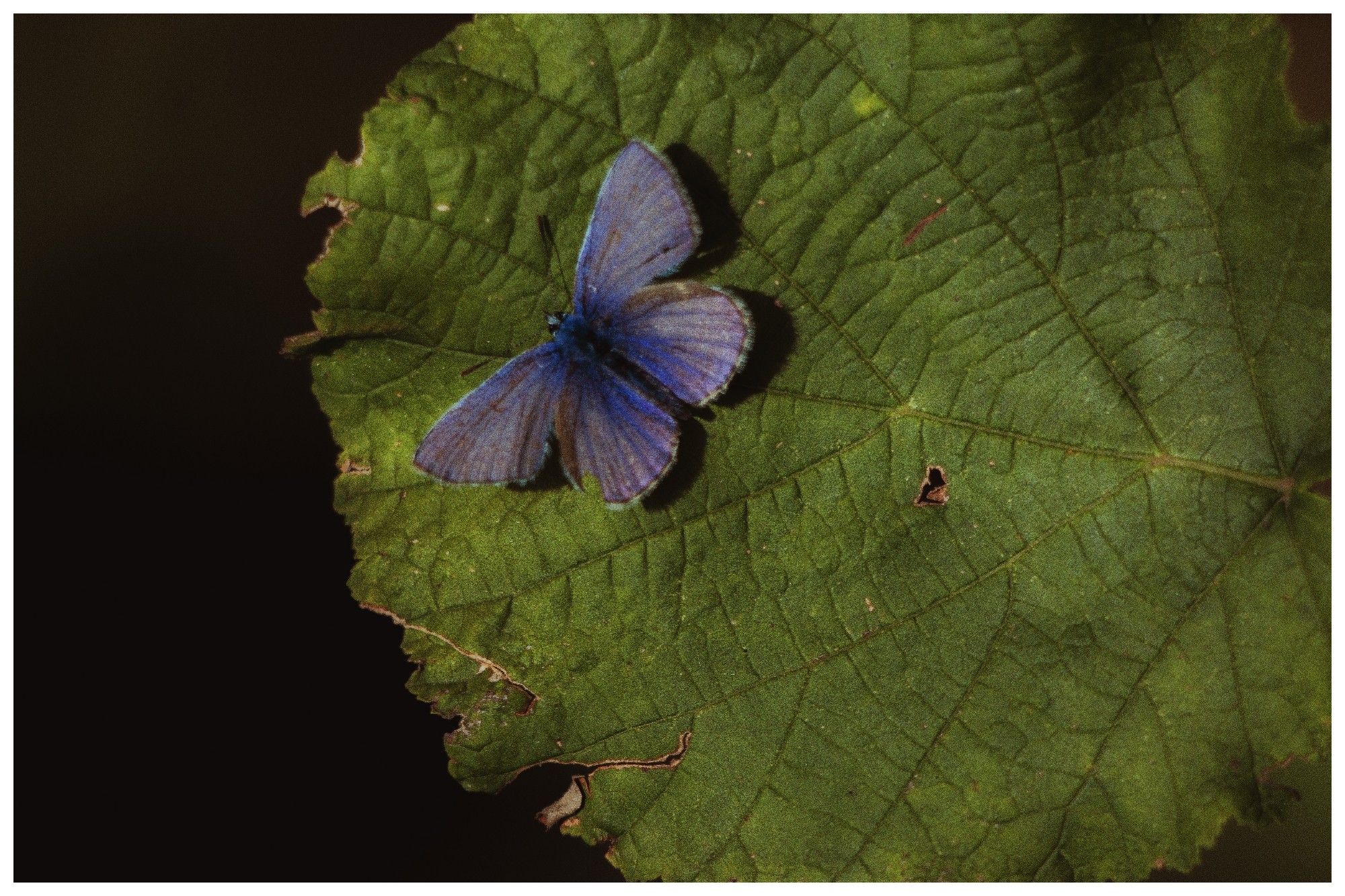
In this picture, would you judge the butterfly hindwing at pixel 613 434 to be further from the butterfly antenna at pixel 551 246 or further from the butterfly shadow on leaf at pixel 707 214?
the butterfly shadow on leaf at pixel 707 214

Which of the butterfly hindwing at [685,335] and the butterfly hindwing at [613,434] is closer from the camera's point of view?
the butterfly hindwing at [685,335]

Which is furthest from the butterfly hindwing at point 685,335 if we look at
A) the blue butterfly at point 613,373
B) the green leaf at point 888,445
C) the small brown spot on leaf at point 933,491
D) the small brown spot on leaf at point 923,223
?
the small brown spot on leaf at point 933,491

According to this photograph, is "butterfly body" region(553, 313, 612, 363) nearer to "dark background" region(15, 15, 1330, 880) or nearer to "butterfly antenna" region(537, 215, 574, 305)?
"butterfly antenna" region(537, 215, 574, 305)

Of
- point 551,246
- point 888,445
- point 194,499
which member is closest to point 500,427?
point 551,246

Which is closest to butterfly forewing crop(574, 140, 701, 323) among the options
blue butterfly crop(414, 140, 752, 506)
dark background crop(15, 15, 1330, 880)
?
blue butterfly crop(414, 140, 752, 506)

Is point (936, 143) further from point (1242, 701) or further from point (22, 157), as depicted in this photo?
point (22, 157)

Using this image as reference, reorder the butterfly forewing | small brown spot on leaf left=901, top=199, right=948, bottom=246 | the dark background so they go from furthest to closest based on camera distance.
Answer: the dark background → small brown spot on leaf left=901, top=199, right=948, bottom=246 → the butterfly forewing
